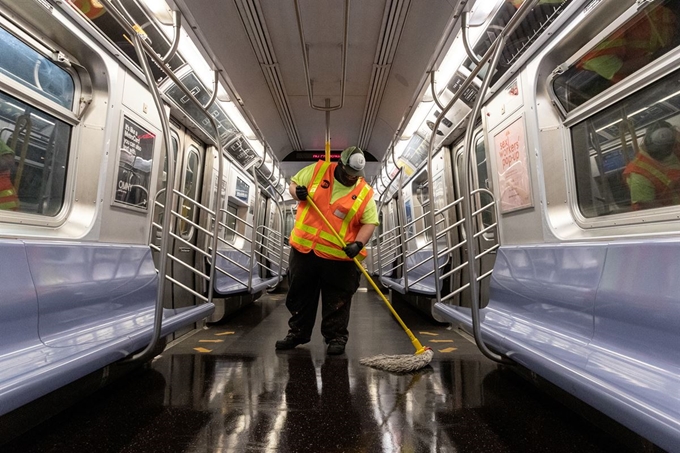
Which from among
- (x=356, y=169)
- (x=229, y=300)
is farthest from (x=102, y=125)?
(x=229, y=300)

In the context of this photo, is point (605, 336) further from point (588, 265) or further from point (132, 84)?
point (132, 84)

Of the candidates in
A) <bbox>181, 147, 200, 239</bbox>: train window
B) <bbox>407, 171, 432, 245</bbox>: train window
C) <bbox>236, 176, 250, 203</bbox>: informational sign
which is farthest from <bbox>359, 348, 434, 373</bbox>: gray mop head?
<bbox>236, 176, 250, 203</bbox>: informational sign

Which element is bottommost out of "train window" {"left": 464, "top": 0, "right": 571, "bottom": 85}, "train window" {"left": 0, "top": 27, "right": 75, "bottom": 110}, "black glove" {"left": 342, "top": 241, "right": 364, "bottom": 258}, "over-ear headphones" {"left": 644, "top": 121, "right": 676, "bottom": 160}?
"black glove" {"left": 342, "top": 241, "right": 364, "bottom": 258}

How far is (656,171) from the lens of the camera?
165cm

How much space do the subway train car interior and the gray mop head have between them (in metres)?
0.02

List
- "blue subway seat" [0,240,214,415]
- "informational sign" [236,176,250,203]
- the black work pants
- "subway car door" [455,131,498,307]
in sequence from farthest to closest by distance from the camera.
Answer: "informational sign" [236,176,250,203], "subway car door" [455,131,498,307], the black work pants, "blue subway seat" [0,240,214,415]

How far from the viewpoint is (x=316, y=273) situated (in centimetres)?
277

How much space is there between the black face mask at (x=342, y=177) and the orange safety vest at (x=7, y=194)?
203 centimetres

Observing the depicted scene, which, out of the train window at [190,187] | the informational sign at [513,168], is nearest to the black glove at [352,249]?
the informational sign at [513,168]

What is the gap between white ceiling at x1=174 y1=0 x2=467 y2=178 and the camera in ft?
10.8

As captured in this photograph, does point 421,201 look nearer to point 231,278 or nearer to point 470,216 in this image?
point 231,278

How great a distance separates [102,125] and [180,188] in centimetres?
167

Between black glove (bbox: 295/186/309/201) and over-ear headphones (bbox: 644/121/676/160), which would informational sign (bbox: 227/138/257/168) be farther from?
over-ear headphones (bbox: 644/121/676/160)

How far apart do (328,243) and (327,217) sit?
0.75ft
